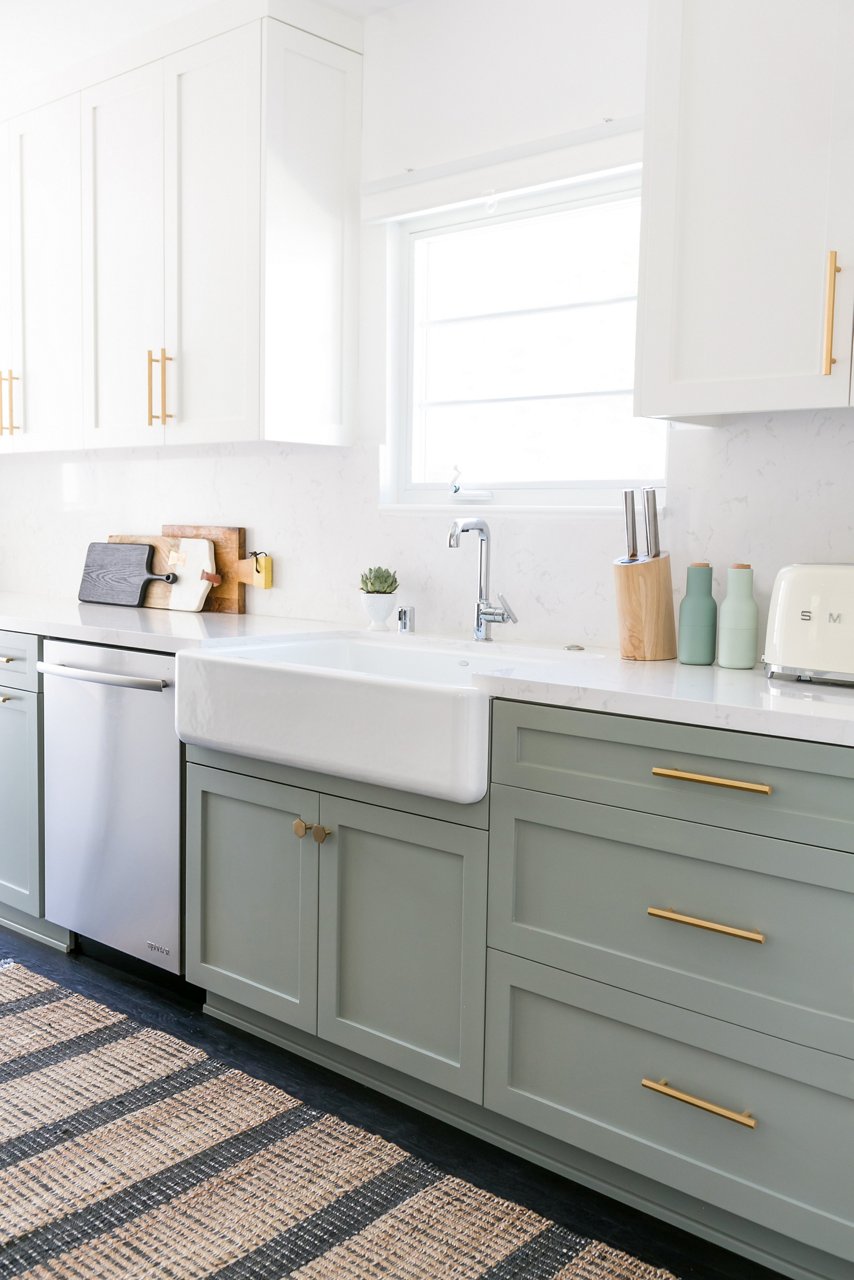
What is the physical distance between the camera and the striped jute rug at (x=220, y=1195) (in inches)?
72.9

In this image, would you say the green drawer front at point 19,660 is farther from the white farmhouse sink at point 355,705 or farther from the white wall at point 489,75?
the white wall at point 489,75

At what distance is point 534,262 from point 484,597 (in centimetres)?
85

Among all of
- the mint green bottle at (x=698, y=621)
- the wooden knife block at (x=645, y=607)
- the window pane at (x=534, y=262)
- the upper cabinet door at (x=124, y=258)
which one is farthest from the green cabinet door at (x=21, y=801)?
the mint green bottle at (x=698, y=621)

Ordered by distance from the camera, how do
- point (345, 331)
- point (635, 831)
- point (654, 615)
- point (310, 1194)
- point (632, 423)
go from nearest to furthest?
point (635, 831) < point (310, 1194) < point (654, 615) < point (632, 423) < point (345, 331)

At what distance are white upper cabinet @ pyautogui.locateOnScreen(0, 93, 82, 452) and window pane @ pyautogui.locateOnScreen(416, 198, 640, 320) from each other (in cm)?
115

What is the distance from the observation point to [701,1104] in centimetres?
182

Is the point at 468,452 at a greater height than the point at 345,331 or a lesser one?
lesser

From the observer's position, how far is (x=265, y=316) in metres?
2.90

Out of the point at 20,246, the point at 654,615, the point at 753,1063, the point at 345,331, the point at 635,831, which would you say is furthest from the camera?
the point at 20,246

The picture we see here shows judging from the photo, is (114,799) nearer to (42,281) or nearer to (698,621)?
(698,621)

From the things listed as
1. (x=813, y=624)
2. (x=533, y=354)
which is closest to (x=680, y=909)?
(x=813, y=624)

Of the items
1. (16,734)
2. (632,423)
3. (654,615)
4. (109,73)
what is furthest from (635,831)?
(109,73)

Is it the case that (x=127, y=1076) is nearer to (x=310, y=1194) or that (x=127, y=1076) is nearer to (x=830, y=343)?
(x=310, y=1194)

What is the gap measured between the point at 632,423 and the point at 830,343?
2.67ft
